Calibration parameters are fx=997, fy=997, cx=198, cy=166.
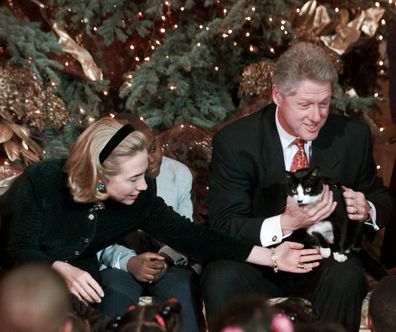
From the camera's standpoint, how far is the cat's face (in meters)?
3.49

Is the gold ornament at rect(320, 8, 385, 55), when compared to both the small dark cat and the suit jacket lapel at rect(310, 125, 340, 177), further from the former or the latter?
the small dark cat

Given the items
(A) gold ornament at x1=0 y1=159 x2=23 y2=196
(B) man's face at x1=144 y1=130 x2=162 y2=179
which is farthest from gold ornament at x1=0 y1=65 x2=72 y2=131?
(B) man's face at x1=144 y1=130 x2=162 y2=179

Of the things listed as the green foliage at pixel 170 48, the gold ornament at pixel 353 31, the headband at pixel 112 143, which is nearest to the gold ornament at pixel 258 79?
the green foliage at pixel 170 48

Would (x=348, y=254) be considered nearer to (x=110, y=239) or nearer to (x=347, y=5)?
(x=110, y=239)

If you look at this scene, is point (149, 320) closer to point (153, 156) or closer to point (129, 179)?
point (129, 179)

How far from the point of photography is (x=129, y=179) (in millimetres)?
3473

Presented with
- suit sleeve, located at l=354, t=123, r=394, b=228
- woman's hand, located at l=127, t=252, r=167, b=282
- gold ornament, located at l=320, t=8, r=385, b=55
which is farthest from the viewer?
gold ornament, located at l=320, t=8, r=385, b=55

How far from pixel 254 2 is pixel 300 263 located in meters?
1.68

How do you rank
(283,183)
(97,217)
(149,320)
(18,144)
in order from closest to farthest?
(149,320) → (97,217) → (283,183) → (18,144)

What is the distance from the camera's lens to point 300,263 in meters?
3.63

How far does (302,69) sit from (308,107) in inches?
5.6

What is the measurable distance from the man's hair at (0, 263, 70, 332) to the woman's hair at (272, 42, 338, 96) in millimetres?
1469

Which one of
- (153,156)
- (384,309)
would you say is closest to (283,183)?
(153,156)

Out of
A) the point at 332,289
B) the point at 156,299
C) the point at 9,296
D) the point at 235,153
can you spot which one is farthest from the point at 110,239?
the point at 9,296
